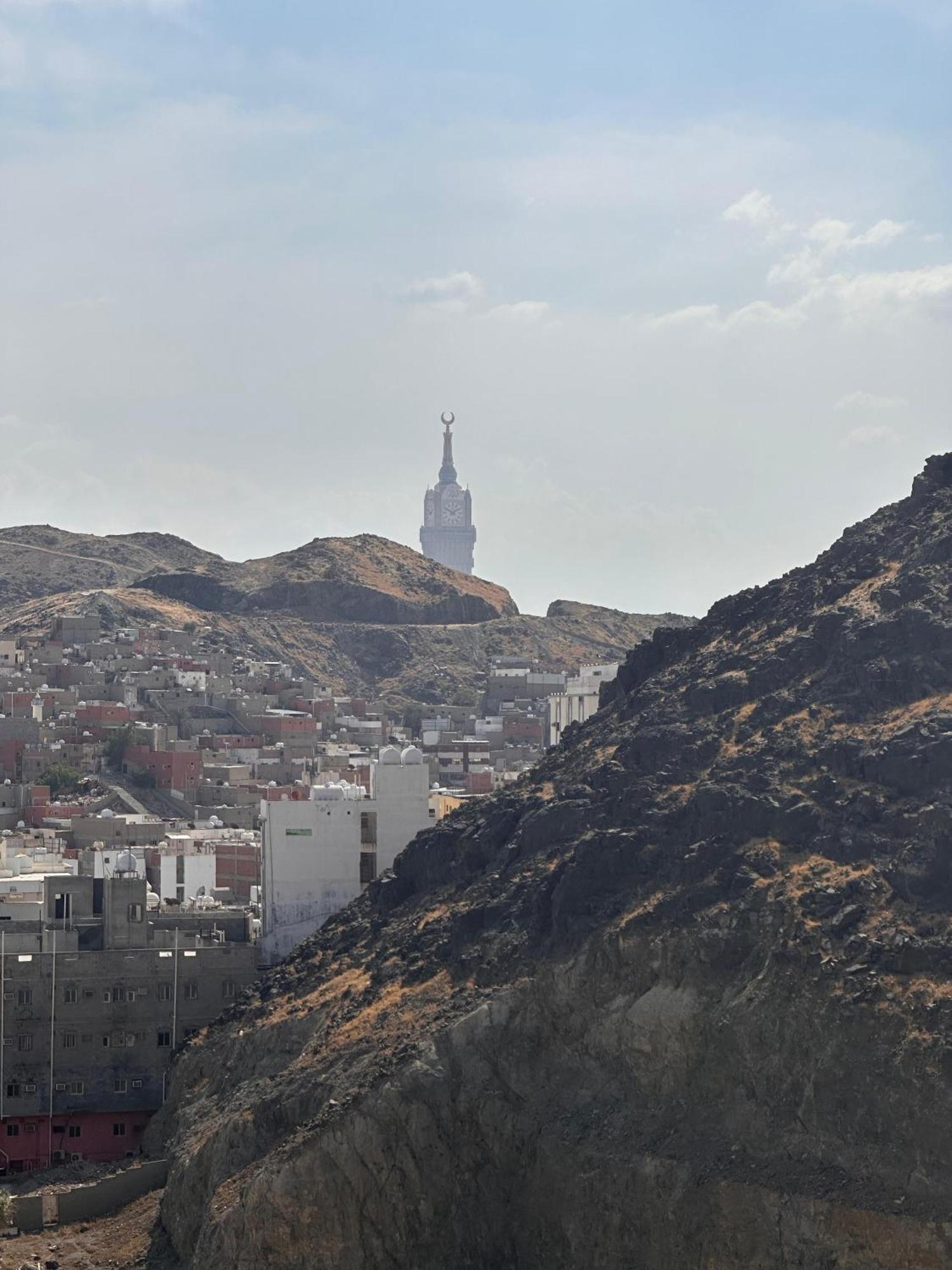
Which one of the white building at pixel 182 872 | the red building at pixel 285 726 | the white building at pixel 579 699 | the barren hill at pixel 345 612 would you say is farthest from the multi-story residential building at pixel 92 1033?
the barren hill at pixel 345 612

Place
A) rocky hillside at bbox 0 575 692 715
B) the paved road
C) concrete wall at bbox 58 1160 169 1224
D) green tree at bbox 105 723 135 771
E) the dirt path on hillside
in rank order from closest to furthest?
concrete wall at bbox 58 1160 169 1224 → the paved road → green tree at bbox 105 723 135 771 → rocky hillside at bbox 0 575 692 715 → the dirt path on hillside

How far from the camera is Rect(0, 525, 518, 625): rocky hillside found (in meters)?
173

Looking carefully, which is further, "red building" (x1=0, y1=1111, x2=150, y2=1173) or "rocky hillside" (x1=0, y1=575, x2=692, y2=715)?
"rocky hillside" (x1=0, y1=575, x2=692, y2=715)

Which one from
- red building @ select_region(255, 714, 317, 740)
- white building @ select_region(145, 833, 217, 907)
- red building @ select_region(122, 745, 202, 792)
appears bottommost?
white building @ select_region(145, 833, 217, 907)

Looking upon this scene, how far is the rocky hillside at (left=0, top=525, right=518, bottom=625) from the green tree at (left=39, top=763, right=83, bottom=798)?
2409 inches

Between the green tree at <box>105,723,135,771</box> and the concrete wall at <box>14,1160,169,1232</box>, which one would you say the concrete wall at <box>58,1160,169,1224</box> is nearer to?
the concrete wall at <box>14,1160,169,1232</box>

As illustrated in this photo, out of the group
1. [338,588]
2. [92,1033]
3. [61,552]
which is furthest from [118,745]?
[61,552]

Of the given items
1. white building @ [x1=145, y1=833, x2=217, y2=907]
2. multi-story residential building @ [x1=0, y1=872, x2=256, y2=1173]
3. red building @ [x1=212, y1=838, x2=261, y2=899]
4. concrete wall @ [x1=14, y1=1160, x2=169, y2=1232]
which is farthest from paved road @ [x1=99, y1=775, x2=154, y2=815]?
concrete wall @ [x1=14, y1=1160, x2=169, y2=1232]

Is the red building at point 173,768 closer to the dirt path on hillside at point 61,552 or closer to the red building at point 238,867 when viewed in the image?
the red building at point 238,867

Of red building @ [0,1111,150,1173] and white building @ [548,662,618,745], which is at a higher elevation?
white building @ [548,662,618,745]

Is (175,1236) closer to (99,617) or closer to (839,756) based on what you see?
(839,756)

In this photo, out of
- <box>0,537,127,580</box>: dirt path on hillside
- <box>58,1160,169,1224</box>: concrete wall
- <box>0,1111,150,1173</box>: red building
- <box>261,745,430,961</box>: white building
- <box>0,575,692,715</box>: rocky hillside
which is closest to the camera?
<box>58,1160,169,1224</box>: concrete wall

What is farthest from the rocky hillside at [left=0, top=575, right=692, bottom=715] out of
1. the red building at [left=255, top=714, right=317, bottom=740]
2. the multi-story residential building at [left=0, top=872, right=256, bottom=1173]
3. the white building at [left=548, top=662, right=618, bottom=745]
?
the multi-story residential building at [left=0, top=872, right=256, bottom=1173]

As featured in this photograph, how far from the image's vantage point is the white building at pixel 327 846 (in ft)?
223
